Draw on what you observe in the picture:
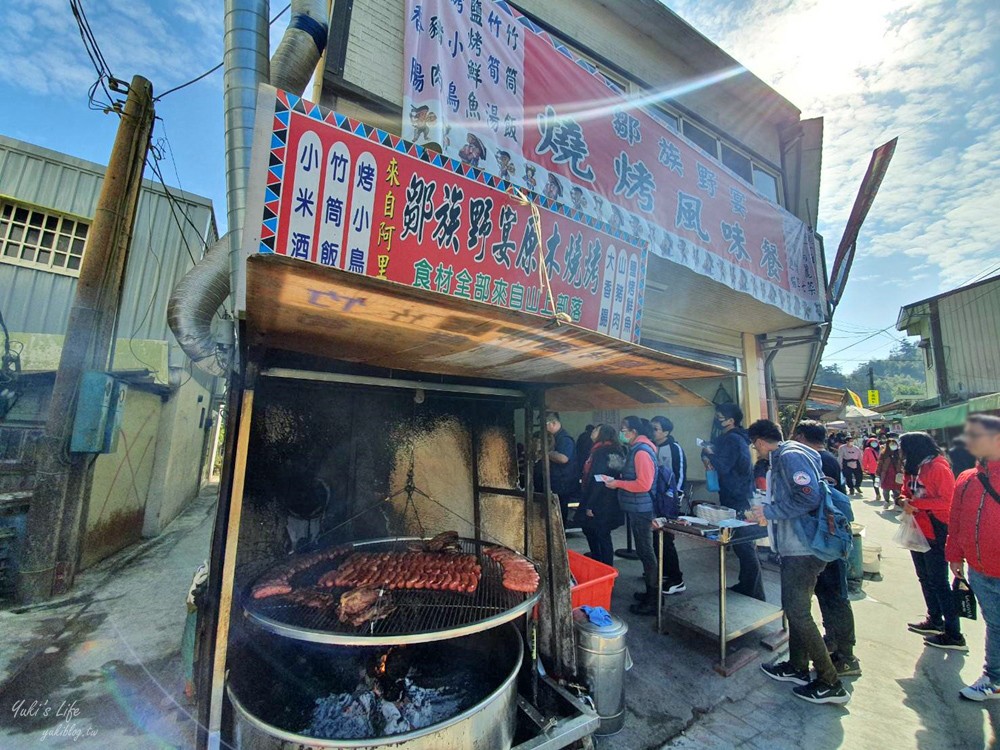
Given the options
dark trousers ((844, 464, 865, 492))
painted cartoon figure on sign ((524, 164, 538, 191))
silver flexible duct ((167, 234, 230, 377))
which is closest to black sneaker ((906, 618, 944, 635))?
painted cartoon figure on sign ((524, 164, 538, 191))

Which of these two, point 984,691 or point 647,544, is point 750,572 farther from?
point 984,691

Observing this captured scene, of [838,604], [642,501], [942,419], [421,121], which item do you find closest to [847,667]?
[838,604]

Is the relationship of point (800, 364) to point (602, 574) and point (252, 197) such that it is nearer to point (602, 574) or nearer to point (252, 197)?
point (602, 574)

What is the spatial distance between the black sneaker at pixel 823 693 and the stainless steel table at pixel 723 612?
1.76 feet

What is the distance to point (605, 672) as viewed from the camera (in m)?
3.09

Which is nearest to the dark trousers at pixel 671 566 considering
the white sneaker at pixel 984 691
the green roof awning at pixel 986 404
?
the white sneaker at pixel 984 691

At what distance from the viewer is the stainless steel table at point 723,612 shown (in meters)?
3.81

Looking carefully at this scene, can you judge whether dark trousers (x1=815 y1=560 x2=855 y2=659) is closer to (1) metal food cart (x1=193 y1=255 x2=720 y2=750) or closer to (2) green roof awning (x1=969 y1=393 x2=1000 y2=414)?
(1) metal food cart (x1=193 y1=255 x2=720 y2=750)

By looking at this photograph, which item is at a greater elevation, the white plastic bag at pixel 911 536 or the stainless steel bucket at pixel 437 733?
the white plastic bag at pixel 911 536

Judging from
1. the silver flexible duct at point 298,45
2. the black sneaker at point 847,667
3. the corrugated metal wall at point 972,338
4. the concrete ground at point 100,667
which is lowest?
the concrete ground at point 100,667

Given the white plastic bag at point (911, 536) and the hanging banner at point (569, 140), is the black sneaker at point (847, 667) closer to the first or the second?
the white plastic bag at point (911, 536)

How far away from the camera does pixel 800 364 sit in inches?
453

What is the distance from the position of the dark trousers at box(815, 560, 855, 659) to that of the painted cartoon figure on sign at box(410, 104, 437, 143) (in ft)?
17.9

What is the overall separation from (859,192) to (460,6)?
8.19 metres
